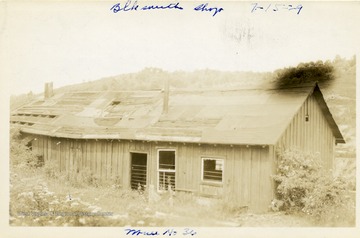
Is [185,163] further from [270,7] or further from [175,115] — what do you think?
[270,7]

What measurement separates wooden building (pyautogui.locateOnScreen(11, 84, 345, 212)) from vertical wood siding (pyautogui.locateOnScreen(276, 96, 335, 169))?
0.09ft

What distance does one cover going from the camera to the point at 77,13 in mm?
10195

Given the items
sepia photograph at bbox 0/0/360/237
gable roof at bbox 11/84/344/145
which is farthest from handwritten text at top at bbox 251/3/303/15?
gable roof at bbox 11/84/344/145

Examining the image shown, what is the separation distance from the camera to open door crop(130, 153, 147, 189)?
12.5 metres

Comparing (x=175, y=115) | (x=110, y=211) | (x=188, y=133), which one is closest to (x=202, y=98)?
Answer: (x=175, y=115)

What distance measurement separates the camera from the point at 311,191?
1063 cm

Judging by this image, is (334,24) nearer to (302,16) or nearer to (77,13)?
(302,16)

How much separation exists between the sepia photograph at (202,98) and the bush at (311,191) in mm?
26

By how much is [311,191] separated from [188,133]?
334 centimetres

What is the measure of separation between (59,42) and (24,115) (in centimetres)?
269

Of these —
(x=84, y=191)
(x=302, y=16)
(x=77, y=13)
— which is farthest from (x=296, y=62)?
(x=84, y=191)
